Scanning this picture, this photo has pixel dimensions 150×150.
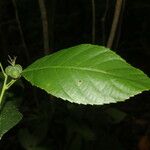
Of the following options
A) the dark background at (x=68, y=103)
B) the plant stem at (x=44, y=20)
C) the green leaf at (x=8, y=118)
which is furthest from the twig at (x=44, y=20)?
the green leaf at (x=8, y=118)

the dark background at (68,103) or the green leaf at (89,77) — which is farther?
the dark background at (68,103)

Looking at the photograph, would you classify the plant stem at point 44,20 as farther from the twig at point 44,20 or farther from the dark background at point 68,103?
the dark background at point 68,103

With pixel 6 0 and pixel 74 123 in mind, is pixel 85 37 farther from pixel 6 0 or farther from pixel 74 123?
pixel 74 123

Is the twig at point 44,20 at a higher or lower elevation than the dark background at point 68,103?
higher

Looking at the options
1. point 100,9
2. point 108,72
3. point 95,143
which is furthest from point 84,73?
point 100,9

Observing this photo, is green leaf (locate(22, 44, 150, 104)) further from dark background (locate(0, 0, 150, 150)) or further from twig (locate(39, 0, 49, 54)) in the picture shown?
twig (locate(39, 0, 49, 54))

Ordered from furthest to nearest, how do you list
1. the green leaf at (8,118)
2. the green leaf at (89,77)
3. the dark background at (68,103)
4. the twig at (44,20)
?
1. the dark background at (68,103)
2. the twig at (44,20)
3. the green leaf at (8,118)
4. the green leaf at (89,77)

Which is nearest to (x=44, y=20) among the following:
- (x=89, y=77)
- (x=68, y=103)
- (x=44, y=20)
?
(x=44, y=20)

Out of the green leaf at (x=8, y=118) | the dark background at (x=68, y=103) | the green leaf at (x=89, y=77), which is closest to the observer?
the green leaf at (x=89, y=77)
